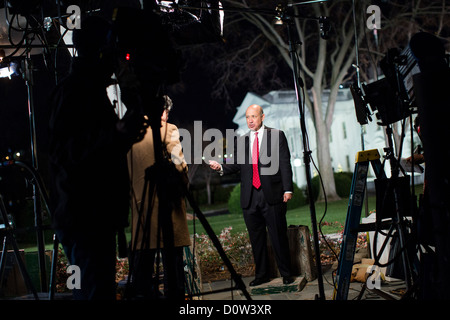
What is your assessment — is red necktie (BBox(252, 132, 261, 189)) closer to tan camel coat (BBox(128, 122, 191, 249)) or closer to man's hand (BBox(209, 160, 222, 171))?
man's hand (BBox(209, 160, 222, 171))

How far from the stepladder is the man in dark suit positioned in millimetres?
1589

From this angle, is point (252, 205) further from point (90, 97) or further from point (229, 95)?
point (229, 95)

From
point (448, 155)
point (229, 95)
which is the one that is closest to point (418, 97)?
point (448, 155)

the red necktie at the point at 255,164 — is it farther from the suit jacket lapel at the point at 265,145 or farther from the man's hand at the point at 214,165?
the man's hand at the point at 214,165

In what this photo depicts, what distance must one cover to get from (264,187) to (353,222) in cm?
180

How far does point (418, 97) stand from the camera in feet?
8.10

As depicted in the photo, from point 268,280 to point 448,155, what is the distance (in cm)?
304

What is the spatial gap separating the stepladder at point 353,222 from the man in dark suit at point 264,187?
5.21ft

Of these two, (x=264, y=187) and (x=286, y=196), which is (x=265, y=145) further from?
(x=286, y=196)

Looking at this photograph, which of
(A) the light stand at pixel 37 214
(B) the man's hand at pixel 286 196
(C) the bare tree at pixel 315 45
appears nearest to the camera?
(A) the light stand at pixel 37 214

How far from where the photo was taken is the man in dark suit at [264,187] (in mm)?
4855

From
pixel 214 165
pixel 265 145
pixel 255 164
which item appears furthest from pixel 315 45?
pixel 214 165

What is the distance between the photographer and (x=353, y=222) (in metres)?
3.22

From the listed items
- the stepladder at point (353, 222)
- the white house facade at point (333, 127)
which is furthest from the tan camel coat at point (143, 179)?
the white house facade at point (333, 127)
